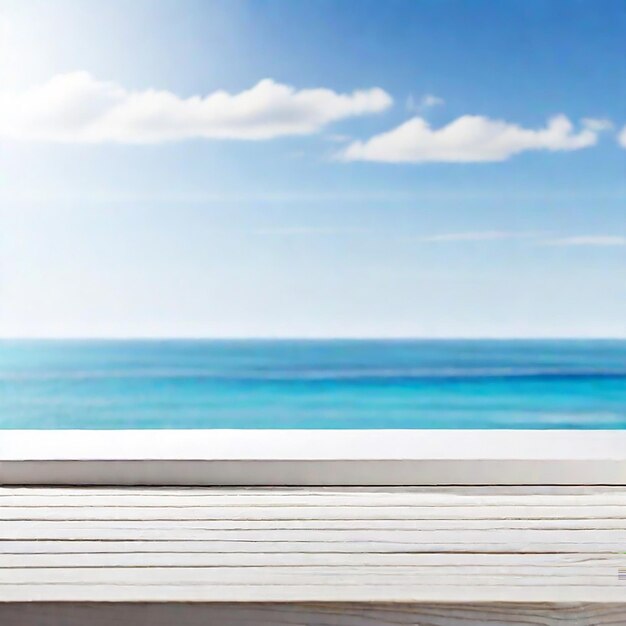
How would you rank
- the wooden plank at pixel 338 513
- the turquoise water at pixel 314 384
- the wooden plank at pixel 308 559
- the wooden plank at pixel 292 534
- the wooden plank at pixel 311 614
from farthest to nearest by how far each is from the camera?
the turquoise water at pixel 314 384, the wooden plank at pixel 338 513, the wooden plank at pixel 292 534, the wooden plank at pixel 308 559, the wooden plank at pixel 311 614

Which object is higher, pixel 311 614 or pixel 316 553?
pixel 316 553

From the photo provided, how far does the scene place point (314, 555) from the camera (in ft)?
4.04

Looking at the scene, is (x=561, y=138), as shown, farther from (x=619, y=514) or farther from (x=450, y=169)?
(x=619, y=514)

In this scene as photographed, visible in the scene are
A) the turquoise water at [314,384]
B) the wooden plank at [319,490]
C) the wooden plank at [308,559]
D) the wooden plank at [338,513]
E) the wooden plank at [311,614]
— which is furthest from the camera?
the turquoise water at [314,384]

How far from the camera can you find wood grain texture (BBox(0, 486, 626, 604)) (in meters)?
1.04

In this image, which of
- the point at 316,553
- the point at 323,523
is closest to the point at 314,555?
the point at 316,553

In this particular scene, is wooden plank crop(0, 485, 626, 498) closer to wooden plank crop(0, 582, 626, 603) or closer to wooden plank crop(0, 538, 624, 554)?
wooden plank crop(0, 538, 624, 554)

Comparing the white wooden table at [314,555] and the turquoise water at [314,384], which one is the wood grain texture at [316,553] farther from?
the turquoise water at [314,384]

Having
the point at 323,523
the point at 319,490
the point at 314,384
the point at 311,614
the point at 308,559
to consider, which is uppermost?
the point at 314,384

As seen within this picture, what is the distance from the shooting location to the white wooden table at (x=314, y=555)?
1038mm

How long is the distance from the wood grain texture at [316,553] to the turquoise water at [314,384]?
298 inches

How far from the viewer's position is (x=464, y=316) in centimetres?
1051

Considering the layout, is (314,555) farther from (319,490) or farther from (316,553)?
(319,490)

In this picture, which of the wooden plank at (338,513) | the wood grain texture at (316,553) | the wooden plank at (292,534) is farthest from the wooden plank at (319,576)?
the wooden plank at (338,513)
